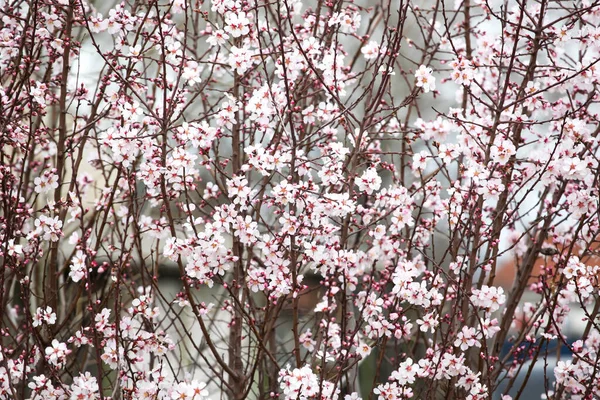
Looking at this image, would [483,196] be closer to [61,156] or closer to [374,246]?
[374,246]

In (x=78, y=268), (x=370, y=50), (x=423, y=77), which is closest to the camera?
(x=423, y=77)

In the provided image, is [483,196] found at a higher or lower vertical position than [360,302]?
higher

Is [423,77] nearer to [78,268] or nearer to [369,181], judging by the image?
[369,181]

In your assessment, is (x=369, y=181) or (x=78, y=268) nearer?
(x=369, y=181)

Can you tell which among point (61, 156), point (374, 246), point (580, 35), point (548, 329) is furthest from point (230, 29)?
point (548, 329)

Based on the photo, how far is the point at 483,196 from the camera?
4.02 meters

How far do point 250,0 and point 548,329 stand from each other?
249 cm

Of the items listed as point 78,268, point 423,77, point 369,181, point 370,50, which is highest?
point 370,50

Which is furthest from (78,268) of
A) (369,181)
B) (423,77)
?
(423,77)

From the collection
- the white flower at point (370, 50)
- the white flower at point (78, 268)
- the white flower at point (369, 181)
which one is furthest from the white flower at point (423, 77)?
the white flower at point (78, 268)

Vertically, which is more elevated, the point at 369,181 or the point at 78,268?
the point at 369,181

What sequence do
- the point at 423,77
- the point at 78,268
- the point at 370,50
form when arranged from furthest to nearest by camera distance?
the point at 370,50 → the point at 78,268 → the point at 423,77

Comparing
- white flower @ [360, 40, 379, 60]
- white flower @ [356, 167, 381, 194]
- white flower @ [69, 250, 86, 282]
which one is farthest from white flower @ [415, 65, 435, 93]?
white flower @ [69, 250, 86, 282]

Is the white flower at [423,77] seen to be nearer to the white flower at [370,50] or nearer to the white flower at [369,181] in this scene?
the white flower at [369,181]
